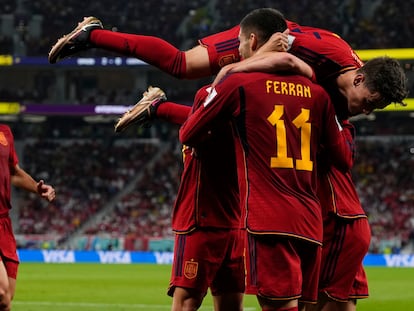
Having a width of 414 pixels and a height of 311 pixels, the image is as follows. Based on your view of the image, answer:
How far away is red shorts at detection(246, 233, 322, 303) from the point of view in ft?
16.1

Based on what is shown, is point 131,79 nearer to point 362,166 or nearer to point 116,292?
point 362,166

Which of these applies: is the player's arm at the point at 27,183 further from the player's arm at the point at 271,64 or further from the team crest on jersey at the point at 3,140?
the player's arm at the point at 271,64

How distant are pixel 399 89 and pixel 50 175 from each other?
119ft

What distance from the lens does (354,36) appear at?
1444 inches

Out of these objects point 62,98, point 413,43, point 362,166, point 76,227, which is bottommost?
point 76,227

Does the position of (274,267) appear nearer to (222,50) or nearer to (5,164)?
(222,50)

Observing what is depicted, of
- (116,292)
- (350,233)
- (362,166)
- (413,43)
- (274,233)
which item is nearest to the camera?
(274,233)

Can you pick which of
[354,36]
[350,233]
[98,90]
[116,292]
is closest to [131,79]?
[98,90]

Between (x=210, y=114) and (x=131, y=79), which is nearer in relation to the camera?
(x=210, y=114)

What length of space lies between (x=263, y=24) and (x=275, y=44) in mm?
136

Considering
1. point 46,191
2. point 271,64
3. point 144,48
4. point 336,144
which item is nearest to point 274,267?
point 336,144

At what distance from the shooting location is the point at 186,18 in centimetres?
A: 4094

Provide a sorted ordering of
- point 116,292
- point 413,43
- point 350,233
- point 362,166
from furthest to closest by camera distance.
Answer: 1. point 362,166
2. point 413,43
3. point 116,292
4. point 350,233

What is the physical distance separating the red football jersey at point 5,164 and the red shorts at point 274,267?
12.5 ft
